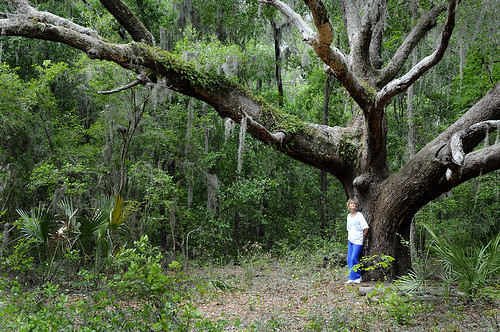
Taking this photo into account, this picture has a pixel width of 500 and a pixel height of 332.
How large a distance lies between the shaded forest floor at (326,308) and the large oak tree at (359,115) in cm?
156

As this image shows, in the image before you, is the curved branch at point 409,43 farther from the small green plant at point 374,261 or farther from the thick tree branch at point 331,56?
the small green plant at point 374,261

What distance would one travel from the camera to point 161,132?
11664 millimetres

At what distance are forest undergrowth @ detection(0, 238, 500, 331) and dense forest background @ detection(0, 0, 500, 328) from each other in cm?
213

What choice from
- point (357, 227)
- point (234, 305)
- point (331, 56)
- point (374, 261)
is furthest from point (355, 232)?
point (331, 56)

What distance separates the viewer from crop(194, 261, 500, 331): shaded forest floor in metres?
4.49

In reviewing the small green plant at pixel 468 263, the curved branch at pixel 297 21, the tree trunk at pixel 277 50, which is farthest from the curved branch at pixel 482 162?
the tree trunk at pixel 277 50

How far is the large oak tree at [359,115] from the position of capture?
20.5 ft

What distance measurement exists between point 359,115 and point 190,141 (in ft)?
18.6

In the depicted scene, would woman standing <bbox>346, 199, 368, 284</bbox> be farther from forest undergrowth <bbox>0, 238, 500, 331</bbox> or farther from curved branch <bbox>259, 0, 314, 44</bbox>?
curved branch <bbox>259, 0, 314, 44</bbox>

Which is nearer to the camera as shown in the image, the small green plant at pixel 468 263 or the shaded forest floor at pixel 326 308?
the shaded forest floor at pixel 326 308

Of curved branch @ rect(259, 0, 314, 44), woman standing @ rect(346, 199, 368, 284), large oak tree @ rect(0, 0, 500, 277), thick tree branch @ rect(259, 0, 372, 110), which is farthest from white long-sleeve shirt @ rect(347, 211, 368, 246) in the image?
curved branch @ rect(259, 0, 314, 44)

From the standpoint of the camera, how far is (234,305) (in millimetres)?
6156

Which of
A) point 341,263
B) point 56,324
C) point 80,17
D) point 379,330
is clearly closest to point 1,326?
point 56,324

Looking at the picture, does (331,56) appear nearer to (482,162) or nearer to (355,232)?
(482,162)
